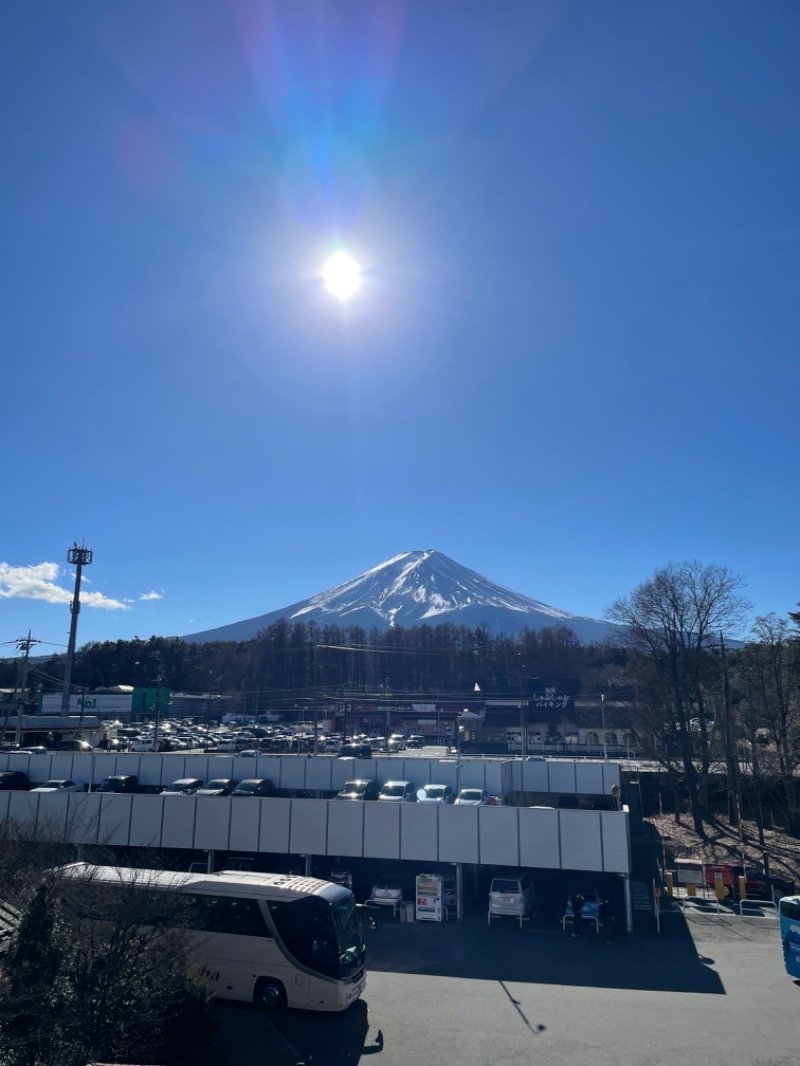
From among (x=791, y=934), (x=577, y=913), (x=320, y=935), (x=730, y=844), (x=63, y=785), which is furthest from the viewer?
(x=63, y=785)

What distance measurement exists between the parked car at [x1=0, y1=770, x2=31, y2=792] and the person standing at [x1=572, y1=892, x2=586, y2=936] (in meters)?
25.8

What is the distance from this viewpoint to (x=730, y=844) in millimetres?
30922

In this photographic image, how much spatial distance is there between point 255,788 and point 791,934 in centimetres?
2158

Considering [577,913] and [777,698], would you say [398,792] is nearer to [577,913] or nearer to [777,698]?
[577,913]

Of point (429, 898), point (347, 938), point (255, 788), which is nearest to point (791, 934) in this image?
point (429, 898)

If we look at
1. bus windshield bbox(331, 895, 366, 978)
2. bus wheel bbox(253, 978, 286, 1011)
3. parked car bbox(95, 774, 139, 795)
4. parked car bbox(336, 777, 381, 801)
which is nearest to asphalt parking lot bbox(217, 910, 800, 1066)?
bus wheel bbox(253, 978, 286, 1011)

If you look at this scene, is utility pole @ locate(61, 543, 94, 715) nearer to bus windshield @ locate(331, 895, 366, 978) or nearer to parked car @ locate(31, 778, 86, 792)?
parked car @ locate(31, 778, 86, 792)

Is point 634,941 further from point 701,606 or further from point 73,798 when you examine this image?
point 701,606

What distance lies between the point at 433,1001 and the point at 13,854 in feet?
31.1

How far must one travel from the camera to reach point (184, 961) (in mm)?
11641

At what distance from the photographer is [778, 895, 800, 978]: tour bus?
603 inches

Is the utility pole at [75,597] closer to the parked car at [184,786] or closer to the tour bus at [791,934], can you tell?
the parked car at [184,786]

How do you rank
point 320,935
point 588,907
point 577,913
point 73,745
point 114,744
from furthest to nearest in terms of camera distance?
point 114,744, point 73,745, point 588,907, point 577,913, point 320,935

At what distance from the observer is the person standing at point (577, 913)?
19.7 m
